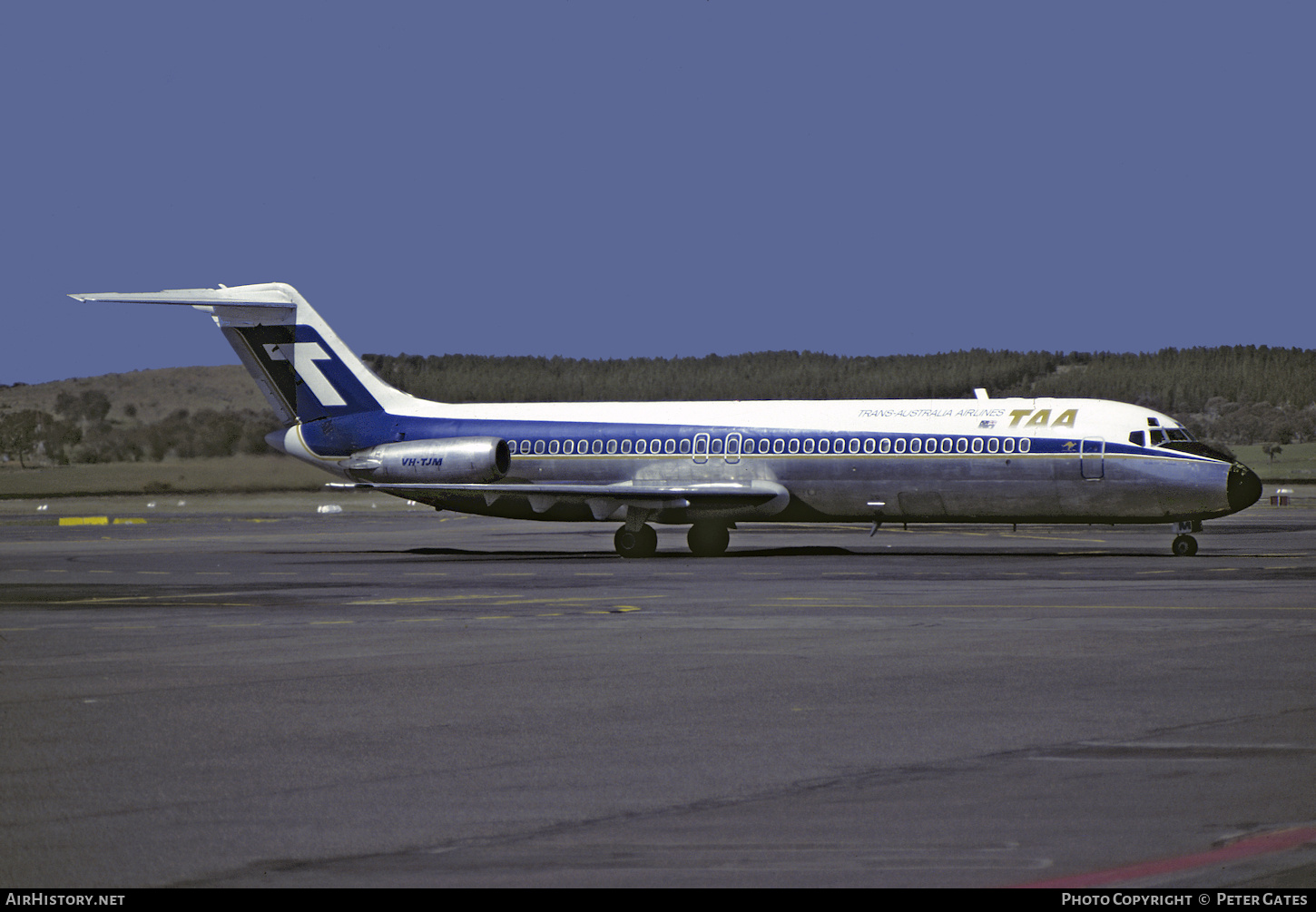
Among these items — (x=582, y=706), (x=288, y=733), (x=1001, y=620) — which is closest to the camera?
(x=288, y=733)

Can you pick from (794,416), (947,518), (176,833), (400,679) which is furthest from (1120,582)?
(176,833)

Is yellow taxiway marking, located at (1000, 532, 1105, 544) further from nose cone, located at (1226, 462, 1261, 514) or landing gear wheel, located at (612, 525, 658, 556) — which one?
landing gear wheel, located at (612, 525, 658, 556)

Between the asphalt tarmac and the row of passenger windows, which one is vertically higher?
the row of passenger windows

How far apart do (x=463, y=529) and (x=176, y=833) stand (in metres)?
51.4

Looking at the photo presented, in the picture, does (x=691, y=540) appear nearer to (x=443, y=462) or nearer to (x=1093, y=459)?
(x=443, y=462)

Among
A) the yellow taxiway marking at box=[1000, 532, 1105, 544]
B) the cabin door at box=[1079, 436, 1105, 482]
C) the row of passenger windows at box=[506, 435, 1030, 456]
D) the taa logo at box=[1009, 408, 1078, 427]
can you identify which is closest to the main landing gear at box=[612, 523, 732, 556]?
the row of passenger windows at box=[506, 435, 1030, 456]

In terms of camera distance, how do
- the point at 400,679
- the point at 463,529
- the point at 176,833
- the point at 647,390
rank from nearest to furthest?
1. the point at 176,833
2. the point at 400,679
3. the point at 463,529
4. the point at 647,390

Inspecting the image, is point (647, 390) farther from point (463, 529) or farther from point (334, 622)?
point (334, 622)

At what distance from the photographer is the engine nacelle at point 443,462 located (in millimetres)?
41875

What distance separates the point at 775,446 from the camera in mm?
39719

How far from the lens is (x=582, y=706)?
13.6 meters

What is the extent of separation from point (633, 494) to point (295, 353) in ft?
38.9

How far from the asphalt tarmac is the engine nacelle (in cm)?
1412

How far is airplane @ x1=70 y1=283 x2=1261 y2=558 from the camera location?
3684 centimetres
